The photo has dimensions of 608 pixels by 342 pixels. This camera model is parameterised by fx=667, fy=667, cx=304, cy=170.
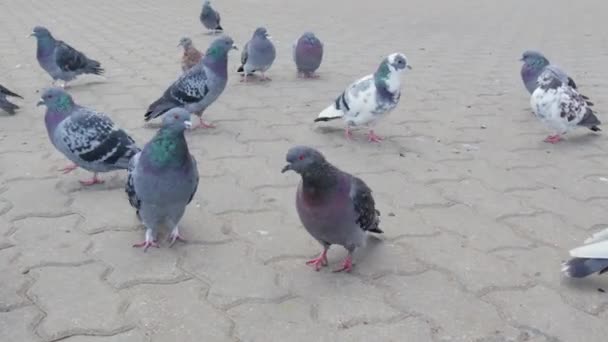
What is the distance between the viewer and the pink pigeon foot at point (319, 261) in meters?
3.28

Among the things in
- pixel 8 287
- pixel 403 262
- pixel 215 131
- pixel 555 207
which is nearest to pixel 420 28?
pixel 215 131

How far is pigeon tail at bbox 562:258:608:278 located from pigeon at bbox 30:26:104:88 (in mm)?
5447

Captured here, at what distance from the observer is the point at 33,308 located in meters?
2.83

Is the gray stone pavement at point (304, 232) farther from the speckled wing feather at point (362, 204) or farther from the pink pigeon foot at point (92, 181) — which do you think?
the speckled wing feather at point (362, 204)

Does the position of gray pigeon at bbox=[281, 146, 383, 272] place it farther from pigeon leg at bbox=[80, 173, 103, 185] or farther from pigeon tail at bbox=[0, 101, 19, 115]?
pigeon tail at bbox=[0, 101, 19, 115]

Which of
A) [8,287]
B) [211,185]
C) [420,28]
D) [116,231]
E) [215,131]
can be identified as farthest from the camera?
[420,28]

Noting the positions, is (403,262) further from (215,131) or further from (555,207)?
(215,131)

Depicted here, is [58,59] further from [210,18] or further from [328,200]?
[328,200]

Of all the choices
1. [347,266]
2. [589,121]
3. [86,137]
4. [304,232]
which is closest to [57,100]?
[86,137]

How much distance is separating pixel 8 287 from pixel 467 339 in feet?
6.59

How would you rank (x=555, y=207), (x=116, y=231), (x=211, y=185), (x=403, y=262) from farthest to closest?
(x=211, y=185)
(x=555, y=207)
(x=116, y=231)
(x=403, y=262)

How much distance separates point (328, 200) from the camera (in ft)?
9.87

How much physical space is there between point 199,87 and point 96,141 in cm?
156

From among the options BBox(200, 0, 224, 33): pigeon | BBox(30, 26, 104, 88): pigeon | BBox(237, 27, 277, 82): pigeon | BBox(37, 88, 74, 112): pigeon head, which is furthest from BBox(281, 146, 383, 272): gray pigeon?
BBox(200, 0, 224, 33): pigeon
